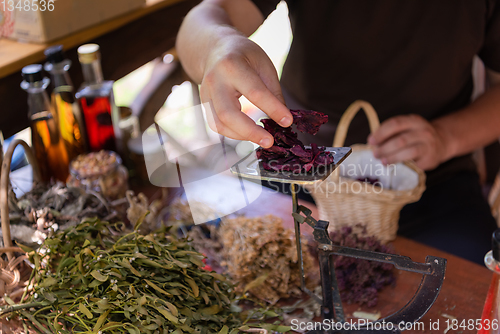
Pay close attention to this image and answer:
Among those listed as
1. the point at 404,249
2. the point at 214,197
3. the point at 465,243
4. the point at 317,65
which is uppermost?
the point at 317,65

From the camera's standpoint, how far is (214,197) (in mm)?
907

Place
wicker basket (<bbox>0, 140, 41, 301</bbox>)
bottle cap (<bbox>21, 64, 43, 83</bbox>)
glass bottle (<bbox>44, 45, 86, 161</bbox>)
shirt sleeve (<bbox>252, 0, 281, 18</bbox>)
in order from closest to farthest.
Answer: wicker basket (<bbox>0, 140, 41, 301</bbox>) < bottle cap (<bbox>21, 64, 43, 83</bbox>) < glass bottle (<bbox>44, 45, 86, 161</bbox>) < shirt sleeve (<bbox>252, 0, 281, 18</bbox>)

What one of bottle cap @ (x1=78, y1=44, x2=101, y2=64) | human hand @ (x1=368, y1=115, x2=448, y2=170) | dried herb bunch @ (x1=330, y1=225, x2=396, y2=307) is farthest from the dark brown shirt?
dried herb bunch @ (x1=330, y1=225, x2=396, y2=307)

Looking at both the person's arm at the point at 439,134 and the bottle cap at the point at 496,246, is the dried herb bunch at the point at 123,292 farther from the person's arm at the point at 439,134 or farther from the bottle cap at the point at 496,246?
the person's arm at the point at 439,134

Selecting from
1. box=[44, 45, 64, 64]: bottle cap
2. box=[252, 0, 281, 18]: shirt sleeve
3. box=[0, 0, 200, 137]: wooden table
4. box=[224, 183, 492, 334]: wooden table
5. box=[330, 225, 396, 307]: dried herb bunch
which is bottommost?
box=[224, 183, 492, 334]: wooden table

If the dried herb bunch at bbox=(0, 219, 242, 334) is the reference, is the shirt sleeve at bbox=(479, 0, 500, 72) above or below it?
above

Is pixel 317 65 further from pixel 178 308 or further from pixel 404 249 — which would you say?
pixel 178 308

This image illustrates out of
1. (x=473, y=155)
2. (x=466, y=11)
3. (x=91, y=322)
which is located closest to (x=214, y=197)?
(x=91, y=322)

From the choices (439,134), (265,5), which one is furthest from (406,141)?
(265,5)

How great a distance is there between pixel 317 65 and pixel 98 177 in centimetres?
69

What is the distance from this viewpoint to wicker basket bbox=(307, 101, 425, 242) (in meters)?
0.90

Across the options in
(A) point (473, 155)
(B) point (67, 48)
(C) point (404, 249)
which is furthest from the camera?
(A) point (473, 155)

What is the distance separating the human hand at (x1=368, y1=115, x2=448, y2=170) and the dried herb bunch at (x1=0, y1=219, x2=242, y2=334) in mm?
616

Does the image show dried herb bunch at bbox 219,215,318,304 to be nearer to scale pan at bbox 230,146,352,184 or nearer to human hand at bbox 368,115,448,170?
A: scale pan at bbox 230,146,352,184
